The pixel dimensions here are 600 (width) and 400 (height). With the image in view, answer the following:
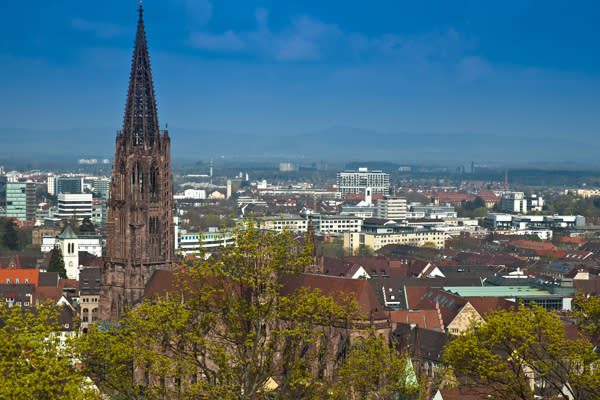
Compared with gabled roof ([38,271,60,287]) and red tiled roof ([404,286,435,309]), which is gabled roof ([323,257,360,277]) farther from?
gabled roof ([38,271,60,287])

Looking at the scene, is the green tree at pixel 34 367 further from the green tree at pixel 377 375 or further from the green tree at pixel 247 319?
the green tree at pixel 377 375

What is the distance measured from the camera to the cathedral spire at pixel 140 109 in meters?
79.9

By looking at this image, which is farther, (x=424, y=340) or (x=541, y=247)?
(x=541, y=247)

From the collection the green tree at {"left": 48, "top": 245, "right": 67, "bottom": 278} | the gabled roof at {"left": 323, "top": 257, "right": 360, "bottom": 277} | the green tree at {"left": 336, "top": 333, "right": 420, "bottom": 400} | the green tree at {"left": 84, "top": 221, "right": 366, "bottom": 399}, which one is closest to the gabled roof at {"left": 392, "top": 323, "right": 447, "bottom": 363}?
the green tree at {"left": 336, "top": 333, "right": 420, "bottom": 400}

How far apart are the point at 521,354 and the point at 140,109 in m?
46.1

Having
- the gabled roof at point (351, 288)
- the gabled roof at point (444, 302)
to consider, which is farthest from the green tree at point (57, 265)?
the gabled roof at point (351, 288)

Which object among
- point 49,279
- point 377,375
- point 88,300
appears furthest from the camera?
point 49,279

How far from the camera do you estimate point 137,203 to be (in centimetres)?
7900

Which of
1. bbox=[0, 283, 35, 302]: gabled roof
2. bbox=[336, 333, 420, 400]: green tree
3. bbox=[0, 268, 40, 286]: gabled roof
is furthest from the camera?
bbox=[0, 268, 40, 286]: gabled roof

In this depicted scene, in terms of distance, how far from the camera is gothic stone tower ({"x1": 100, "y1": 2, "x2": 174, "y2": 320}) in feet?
260

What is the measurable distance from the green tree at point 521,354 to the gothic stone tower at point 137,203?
38631 mm

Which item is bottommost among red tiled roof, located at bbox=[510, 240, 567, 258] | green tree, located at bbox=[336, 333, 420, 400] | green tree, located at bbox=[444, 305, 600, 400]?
red tiled roof, located at bbox=[510, 240, 567, 258]

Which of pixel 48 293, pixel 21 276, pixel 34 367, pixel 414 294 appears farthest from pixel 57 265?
pixel 34 367

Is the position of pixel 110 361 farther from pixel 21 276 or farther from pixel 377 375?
pixel 21 276
